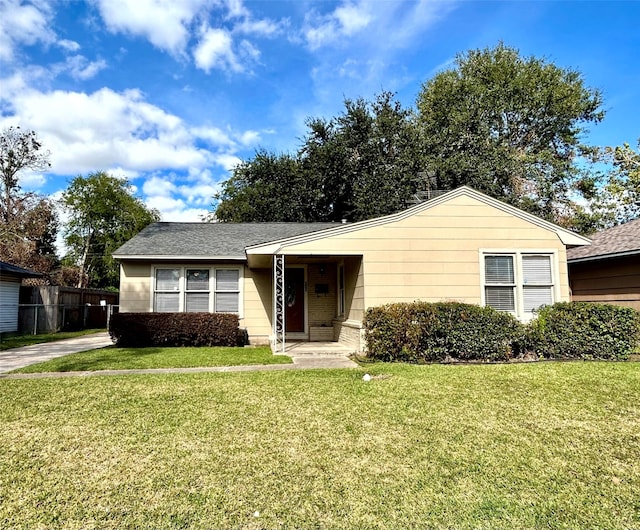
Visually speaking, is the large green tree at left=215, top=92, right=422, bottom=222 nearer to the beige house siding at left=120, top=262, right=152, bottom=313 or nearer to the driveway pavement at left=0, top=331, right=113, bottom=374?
the beige house siding at left=120, top=262, right=152, bottom=313

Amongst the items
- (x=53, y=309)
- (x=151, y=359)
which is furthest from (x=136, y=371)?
(x=53, y=309)

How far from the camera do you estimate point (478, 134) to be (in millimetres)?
24375

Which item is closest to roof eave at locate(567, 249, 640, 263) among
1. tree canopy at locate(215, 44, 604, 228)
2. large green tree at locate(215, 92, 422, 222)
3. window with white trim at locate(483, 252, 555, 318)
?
window with white trim at locate(483, 252, 555, 318)

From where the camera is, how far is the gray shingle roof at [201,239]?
36.4ft

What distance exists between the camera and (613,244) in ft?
34.7

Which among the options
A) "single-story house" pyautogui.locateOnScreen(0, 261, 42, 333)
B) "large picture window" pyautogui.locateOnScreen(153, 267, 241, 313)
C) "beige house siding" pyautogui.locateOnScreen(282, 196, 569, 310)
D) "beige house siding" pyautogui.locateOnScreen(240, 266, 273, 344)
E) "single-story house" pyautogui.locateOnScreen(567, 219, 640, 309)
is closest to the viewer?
"beige house siding" pyautogui.locateOnScreen(282, 196, 569, 310)

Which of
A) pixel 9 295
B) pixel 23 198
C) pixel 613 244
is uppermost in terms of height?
pixel 23 198

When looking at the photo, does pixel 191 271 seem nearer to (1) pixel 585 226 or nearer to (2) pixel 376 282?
(2) pixel 376 282

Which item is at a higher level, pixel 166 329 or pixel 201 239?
pixel 201 239

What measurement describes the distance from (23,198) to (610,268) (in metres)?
30.6

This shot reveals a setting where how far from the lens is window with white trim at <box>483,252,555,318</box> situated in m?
9.12

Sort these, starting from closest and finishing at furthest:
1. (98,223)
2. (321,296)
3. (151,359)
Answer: (151,359) → (321,296) → (98,223)

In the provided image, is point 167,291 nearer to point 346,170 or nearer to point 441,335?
point 441,335

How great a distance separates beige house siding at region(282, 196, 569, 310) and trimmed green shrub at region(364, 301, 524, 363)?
41.7 inches
